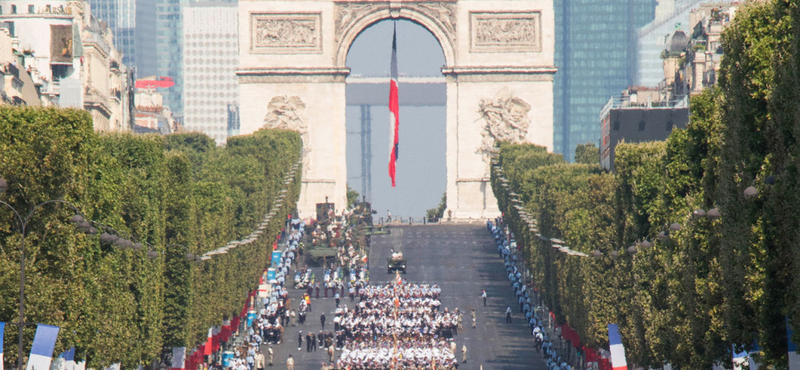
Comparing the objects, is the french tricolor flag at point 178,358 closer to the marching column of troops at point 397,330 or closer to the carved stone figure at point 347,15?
the marching column of troops at point 397,330

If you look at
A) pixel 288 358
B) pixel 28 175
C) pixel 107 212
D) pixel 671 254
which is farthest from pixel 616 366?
pixel 288 358

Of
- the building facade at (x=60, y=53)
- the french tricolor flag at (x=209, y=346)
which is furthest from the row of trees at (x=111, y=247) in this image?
the building facade at (x=60, y=53)

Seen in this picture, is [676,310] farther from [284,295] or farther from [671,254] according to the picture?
[284,295]

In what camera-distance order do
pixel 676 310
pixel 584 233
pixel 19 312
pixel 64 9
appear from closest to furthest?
pixel 19 312 < pixel 676 310 < pixel 584 233 < pixel 64 9

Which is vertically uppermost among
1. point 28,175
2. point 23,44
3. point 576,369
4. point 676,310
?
point 23,44

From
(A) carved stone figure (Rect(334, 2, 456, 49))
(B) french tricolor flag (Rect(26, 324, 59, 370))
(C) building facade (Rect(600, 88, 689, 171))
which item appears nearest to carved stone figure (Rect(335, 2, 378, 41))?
(A) carved stone figure (Rect(334, 2, 456, 49))

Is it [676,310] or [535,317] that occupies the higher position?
[676,310]

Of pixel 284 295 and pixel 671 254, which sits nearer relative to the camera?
pixel 671 254

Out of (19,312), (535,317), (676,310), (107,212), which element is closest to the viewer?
(19,312)
